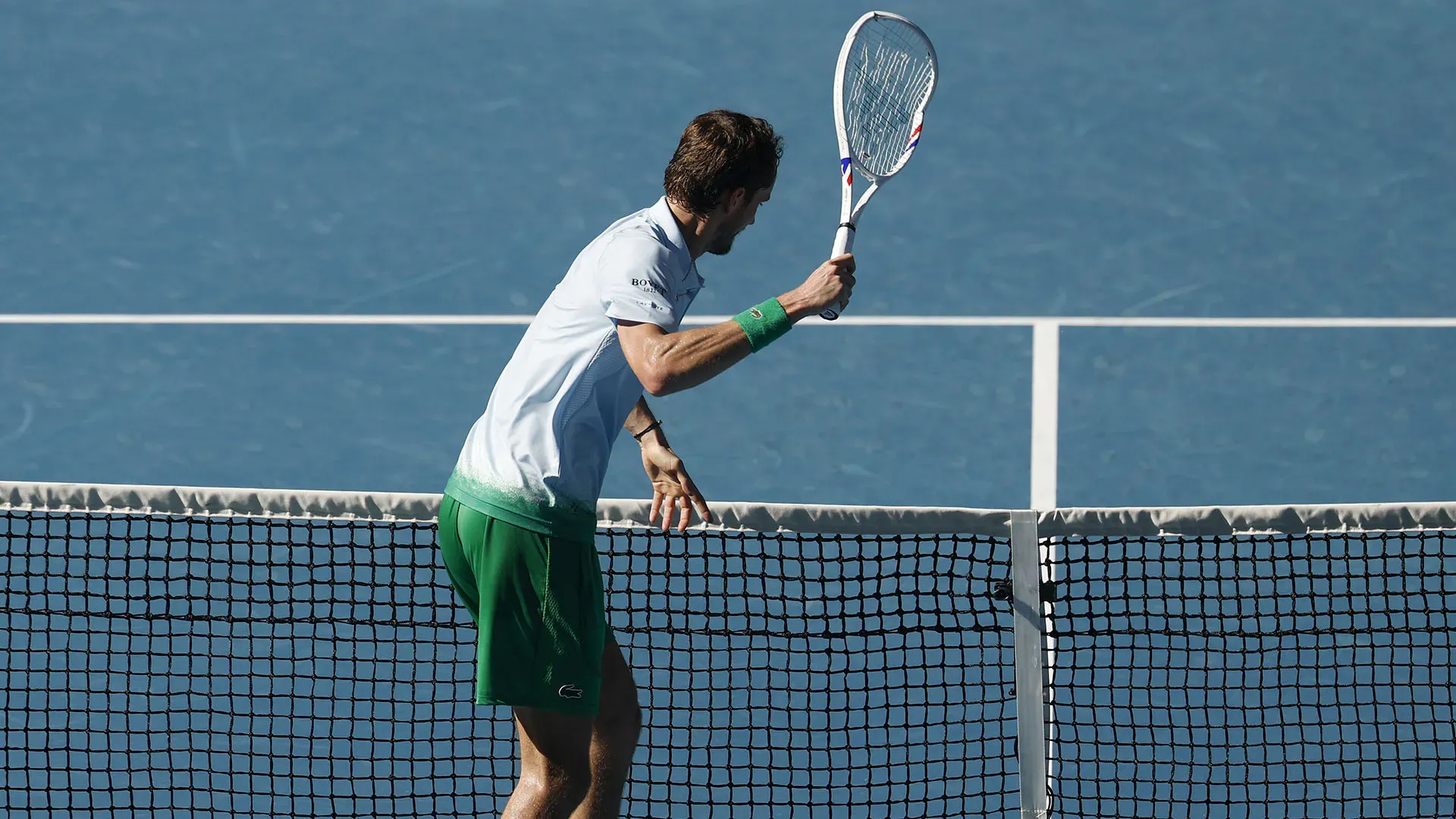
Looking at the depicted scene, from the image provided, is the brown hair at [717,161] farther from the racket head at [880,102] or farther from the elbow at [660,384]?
the racket head at [880,102]

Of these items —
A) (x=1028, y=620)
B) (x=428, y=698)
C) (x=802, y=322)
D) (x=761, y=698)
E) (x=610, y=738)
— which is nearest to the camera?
(x=610, y=738)

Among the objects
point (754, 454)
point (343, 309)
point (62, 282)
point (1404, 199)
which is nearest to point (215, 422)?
point (343, 309)

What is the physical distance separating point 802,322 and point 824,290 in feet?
13.2

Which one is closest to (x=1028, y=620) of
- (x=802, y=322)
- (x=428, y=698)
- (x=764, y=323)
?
(x=764, y=323)

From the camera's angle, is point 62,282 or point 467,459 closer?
point 467,459

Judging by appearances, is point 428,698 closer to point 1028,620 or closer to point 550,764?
point 550,764

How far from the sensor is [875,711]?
16.3 feet

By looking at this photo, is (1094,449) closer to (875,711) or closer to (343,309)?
(875,711)

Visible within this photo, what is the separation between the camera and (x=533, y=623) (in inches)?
113

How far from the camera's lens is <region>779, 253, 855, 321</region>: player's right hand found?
2.92 m

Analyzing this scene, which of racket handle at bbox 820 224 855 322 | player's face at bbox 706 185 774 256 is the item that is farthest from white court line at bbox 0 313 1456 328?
player's face at bbox 706 185 774 256

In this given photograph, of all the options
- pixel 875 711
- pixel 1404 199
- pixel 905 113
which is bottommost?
pixel 875 711

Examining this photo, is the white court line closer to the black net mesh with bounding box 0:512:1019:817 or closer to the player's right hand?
the black net mesh with bounding box 0:512:1019:817

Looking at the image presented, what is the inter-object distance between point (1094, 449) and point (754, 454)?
137 cm
